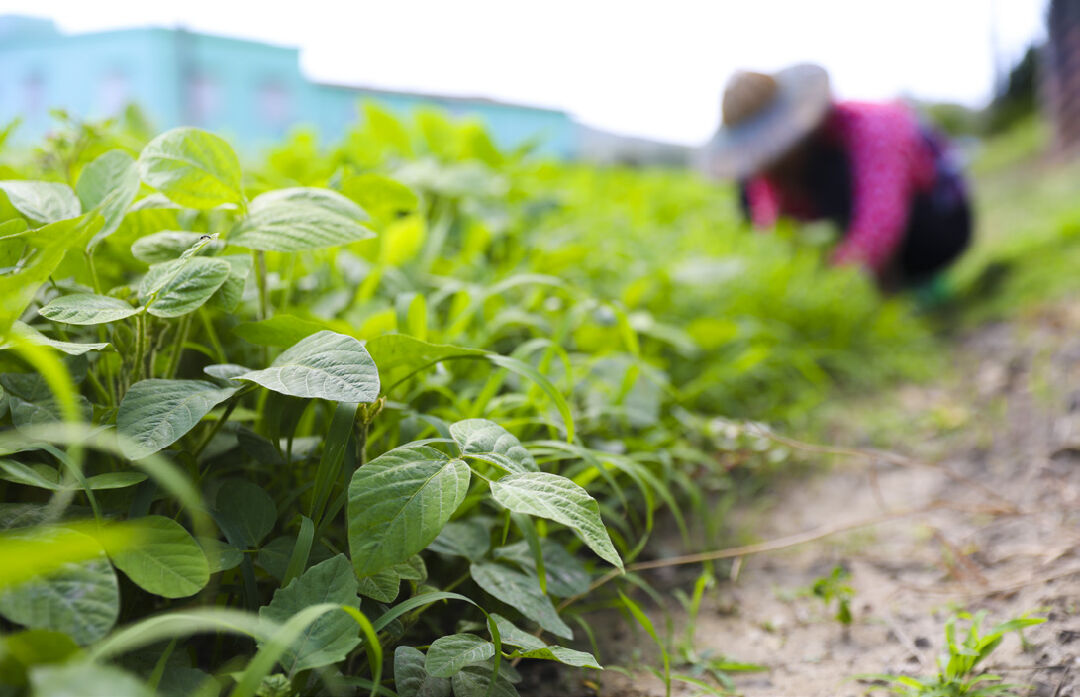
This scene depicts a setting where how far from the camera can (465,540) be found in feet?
2.62

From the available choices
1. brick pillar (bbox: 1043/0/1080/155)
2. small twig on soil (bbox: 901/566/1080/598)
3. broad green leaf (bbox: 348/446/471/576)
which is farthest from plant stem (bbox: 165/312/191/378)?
brick pillar (bbox: 1043/0/1080/155)

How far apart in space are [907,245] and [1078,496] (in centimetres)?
201

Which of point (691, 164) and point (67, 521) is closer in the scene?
point (67, 521)

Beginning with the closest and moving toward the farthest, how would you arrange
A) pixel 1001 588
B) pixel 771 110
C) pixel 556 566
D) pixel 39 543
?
pixel 39 543 < pixel 556 566 < pixel 1001 588 < pixel 771 110

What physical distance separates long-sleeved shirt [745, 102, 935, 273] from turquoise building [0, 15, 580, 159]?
113 cm

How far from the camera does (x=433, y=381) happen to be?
3.26 feet

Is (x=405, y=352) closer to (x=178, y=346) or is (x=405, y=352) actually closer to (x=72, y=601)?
(x=178, y=346)

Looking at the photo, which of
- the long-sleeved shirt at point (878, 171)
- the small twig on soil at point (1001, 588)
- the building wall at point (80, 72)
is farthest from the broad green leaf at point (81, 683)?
the long-sleeved shirt at point (878, 171)

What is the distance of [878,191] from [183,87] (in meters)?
2.37

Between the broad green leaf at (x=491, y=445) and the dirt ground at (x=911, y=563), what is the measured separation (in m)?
0.31

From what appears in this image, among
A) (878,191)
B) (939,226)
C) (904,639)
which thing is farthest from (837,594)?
(939,226)

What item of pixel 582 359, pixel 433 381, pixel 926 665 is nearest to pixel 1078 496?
pixel 926 665

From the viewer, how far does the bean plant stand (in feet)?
1.83

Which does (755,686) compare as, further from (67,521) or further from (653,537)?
(67,521)
